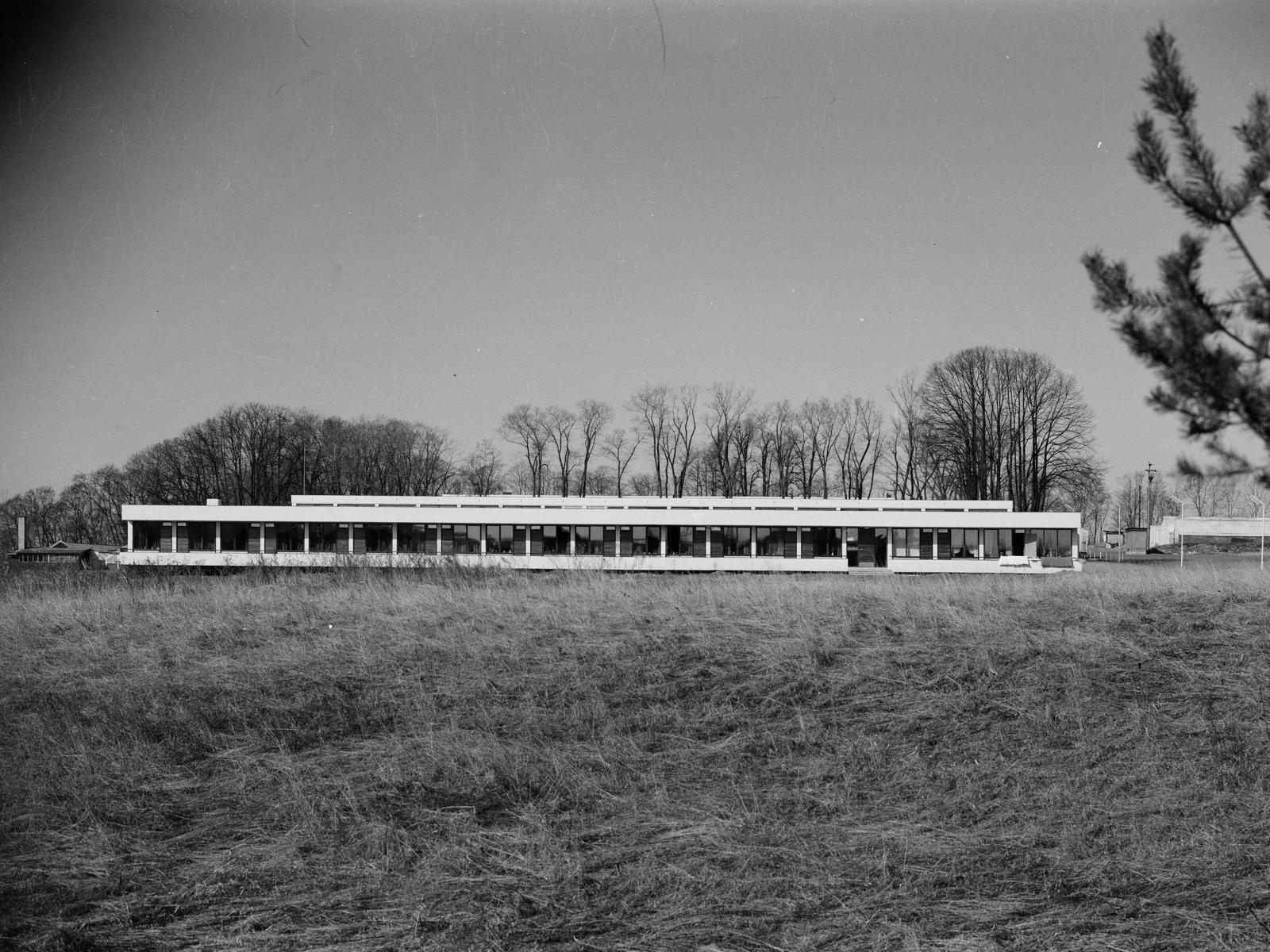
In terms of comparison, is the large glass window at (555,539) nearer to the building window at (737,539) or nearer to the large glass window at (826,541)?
the building window at (737,539)

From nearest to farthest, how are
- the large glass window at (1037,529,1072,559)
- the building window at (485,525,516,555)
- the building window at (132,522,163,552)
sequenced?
the building window at (485,525,516,555), the large glass window at (1037,529,1072,559), the building window at (132,522,163,552)

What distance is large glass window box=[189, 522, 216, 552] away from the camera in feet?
163

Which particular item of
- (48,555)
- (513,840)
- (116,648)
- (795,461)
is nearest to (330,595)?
(116,648)

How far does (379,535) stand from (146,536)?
1221 cm

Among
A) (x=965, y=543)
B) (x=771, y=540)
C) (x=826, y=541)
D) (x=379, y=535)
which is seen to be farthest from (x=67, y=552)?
(x=965, y=543)

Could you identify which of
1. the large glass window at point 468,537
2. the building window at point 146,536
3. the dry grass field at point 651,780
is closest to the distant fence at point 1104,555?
the large glass window at point 468,537

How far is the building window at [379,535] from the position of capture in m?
49.0

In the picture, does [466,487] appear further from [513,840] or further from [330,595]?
[513,840]

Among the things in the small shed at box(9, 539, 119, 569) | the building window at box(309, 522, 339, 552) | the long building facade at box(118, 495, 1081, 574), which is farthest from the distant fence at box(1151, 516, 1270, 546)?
the small shed at box(9, 539, 119, 569)

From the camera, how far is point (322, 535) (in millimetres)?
49156

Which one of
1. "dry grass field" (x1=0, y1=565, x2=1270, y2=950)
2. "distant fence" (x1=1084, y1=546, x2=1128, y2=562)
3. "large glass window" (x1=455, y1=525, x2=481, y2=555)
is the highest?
"large glass window" (x1=455, y1=525, x2=481, y2=555)

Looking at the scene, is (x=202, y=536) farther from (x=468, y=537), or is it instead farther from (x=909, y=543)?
(x=909, y=543)

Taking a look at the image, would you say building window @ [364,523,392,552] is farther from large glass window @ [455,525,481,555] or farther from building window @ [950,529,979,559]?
building window @ [950,529,979,559]

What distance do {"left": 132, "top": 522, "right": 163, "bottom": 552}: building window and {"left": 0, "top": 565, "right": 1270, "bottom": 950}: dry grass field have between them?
40.4m
